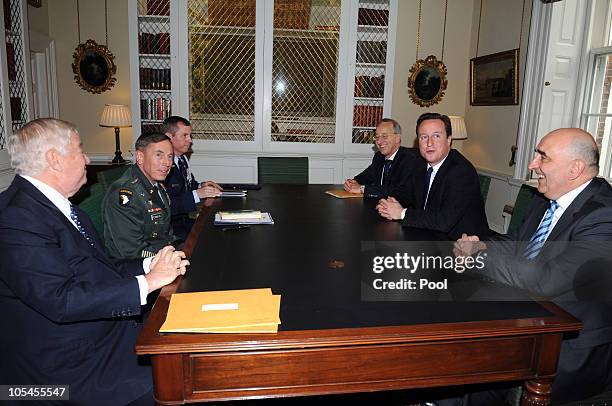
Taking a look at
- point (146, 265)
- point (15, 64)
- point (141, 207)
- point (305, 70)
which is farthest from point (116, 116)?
point (146, 265)

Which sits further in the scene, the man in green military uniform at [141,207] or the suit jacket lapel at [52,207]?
the man in green military uniform at [141,207]

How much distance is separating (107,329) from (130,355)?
11 centimetres

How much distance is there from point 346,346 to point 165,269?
65cm

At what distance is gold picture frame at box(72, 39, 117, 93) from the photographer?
188 inches

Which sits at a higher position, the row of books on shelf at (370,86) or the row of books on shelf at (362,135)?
the row of books on shelf at (370,86)

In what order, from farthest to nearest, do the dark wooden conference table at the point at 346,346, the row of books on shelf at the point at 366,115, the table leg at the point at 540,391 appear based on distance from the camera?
1. the row of books on shelf at the point at 366,115
2. the table leg at the point at 540,391
3. the dark wooden conference table at the point at 346,346

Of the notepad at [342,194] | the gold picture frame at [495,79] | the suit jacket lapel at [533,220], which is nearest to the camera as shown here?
the suit jacket lapel at [533,220]

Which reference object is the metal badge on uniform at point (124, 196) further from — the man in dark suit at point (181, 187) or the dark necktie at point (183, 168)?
the dark necktie at point (183, 168)

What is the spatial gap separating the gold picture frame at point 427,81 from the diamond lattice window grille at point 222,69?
1973 mm

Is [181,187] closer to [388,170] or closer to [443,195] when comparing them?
[388,170]

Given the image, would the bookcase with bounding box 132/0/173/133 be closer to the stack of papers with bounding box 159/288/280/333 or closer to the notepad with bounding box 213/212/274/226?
the notepad with bounding box 213/212/274/226

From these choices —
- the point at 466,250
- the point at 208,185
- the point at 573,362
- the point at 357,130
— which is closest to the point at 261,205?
the point at 208,185

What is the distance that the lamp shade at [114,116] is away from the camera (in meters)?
4.48

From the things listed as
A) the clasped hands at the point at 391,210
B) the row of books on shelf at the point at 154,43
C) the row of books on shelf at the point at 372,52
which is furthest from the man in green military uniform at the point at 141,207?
the row of books on shelf at the point at 372,52
